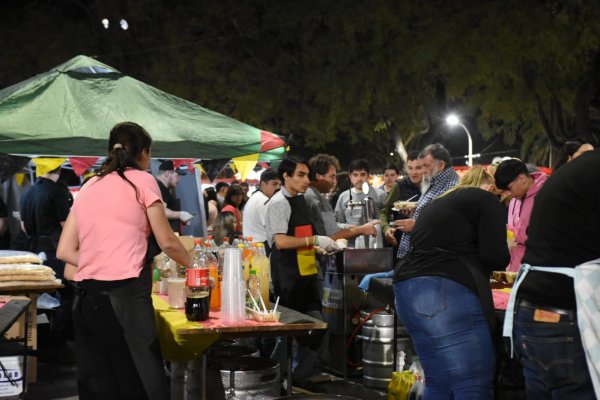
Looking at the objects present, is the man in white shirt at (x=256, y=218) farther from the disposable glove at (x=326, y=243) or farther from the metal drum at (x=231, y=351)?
the metal drum at (x=231, y=351)

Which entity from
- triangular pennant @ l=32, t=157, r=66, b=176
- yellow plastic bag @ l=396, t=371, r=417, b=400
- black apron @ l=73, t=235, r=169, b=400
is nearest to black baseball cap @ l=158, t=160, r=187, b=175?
triangular pennant @ l=32, t=157, r=66, b=176

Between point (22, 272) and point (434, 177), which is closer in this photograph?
point (434, 177)

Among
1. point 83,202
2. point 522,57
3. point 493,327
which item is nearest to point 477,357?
point 493,327

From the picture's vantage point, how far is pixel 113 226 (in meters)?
4.39

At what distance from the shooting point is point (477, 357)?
4320 mm

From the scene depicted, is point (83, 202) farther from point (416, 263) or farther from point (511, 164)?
point (511, 164)

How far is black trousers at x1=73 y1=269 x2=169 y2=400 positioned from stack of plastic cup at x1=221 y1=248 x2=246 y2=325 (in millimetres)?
643

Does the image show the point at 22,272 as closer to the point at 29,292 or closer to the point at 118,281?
the point at 29,292

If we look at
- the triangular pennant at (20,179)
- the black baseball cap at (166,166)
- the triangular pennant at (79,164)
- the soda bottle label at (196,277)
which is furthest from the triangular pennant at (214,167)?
the triangular pennant at (20,179)

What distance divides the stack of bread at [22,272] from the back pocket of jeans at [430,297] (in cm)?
418

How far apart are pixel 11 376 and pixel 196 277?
5.42 ft

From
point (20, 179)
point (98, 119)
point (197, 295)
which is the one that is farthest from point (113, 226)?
point (20, 179)

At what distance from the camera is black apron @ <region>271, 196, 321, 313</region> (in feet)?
23.2

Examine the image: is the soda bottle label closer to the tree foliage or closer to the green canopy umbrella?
the green canopy umbrella
